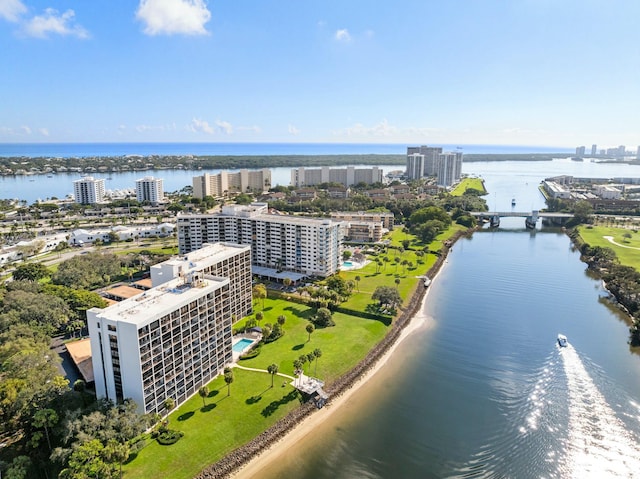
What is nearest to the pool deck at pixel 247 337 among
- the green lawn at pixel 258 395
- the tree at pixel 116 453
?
the green lawn at pixel 258 395

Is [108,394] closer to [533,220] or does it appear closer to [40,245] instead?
[40,245]

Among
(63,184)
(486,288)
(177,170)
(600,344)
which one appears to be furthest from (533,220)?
(177,170)

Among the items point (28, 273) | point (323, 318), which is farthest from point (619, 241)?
point (28, 273)

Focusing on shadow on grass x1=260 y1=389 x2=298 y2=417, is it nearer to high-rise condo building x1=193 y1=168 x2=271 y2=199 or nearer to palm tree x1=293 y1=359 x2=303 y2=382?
palm tree x1=293 y1=359 x2=303 y2=382

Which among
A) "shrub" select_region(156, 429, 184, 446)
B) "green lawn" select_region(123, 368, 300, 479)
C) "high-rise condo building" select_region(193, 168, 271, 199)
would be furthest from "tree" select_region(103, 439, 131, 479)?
"high-rise condo building" select_region(193, 168, 271, 199)

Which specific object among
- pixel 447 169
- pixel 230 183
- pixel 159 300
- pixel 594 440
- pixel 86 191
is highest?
pixel 447 169

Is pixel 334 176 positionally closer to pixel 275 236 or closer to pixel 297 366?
pixel 275 236
